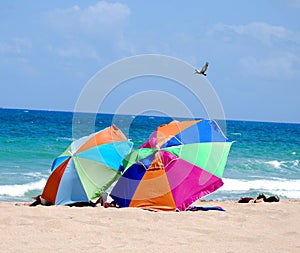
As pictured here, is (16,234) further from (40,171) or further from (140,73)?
(40,171)

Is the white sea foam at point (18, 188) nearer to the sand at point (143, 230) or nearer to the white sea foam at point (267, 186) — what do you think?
the sand at point (143, 230)

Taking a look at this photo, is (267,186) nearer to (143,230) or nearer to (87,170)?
(87,170)

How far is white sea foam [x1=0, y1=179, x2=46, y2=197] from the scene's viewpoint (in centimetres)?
1274

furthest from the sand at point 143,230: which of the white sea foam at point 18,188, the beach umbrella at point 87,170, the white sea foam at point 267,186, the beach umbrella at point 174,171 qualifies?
the white sea foam at point 267,186

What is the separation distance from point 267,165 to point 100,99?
14095mm

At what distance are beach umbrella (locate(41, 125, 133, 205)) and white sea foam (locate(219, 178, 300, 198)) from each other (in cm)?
601

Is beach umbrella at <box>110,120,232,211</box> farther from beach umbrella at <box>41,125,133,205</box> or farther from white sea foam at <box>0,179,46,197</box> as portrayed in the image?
white sea foam at <box>0,179,46,197</box>

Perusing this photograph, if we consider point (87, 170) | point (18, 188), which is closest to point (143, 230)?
point (87, 170)

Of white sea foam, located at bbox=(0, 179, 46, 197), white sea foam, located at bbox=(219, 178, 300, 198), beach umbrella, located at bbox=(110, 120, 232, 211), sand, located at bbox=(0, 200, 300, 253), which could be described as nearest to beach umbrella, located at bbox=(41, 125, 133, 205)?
beach umbrella, located at bbox=(110, 120, 232, 211)

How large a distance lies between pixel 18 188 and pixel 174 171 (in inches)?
251

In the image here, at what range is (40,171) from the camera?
1711 centimetres

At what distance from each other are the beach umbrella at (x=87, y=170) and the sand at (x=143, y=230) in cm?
88

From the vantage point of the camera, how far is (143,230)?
21.9ft

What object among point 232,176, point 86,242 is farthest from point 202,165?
point 232,176
